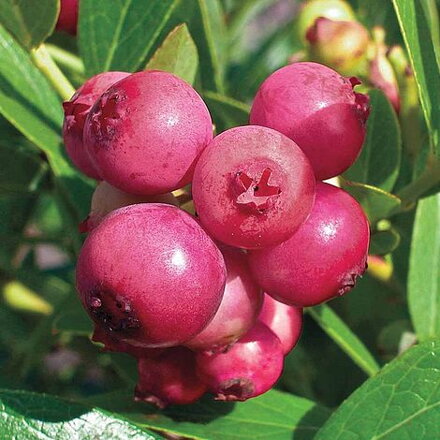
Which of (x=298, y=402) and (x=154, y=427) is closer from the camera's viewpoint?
(x=154, y=427)

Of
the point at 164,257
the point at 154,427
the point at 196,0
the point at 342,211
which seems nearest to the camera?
the point at 164,257

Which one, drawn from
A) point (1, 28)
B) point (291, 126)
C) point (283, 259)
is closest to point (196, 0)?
point (1, 28)

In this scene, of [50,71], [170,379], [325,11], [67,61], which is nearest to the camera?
[170,379]

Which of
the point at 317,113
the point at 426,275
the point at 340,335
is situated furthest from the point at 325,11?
the point at 317,113

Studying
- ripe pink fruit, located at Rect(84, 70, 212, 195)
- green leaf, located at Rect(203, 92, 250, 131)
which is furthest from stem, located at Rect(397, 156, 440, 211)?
ripe pink fruit, located at Rect(84, 70, 212, 195)

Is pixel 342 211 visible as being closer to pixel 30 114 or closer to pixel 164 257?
pixel 164 257

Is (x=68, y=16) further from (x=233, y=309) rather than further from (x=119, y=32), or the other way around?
(x=233, y=309)
